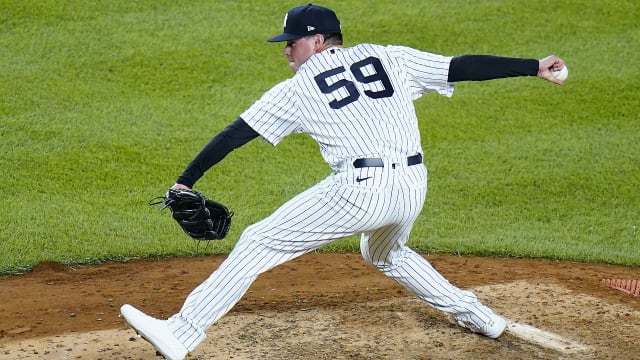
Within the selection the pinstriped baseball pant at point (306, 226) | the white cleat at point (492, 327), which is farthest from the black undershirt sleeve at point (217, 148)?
the white cleat at point (492, 327)

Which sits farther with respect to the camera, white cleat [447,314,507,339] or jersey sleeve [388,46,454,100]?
white cleat [447,314,507,339]

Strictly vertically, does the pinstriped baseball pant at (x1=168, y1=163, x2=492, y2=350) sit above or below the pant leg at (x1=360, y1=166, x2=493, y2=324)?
above

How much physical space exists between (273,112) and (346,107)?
33 centimetres

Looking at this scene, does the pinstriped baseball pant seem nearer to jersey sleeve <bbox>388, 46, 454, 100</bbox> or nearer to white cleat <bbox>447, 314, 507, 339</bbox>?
jersey sleeve <bbox>388, 46, 454, 100</bbox>

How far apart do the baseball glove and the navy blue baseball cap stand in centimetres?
82

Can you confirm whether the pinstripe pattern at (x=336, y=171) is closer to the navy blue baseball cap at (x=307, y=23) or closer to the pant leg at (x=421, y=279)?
the navy blue baseball cap at (x=307, y=23)

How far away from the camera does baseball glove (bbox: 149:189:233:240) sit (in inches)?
178

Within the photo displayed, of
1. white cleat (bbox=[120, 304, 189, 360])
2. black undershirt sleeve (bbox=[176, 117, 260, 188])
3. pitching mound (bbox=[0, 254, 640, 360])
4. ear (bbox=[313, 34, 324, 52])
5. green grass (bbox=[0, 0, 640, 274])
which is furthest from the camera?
green grass (bbox=[0, 0, 640, 274])

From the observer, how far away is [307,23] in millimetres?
4582

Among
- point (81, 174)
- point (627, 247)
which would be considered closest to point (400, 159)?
point (627, 247)

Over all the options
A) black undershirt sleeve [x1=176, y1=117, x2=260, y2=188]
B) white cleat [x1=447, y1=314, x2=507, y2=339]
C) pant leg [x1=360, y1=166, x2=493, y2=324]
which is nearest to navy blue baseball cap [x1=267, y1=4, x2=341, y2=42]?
black undershirt sleeve [x1=176, y1=117, x2=260, y2=188]

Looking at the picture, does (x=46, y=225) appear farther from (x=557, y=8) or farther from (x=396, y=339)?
(x=557, y=8)

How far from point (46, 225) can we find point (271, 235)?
9.99 ft

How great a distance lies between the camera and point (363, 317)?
17.7 ft
